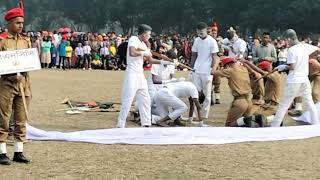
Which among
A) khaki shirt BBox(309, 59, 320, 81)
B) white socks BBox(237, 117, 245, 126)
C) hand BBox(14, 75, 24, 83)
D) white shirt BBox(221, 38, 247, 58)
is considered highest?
hand BBox(14, 75, 24, 83)

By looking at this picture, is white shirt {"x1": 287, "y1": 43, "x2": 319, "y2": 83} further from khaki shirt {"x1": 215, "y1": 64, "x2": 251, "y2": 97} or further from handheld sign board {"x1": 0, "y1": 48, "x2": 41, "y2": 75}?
handheld sign board {"x1": 0, "y1": 48, "x2": 41, "y2": 75}

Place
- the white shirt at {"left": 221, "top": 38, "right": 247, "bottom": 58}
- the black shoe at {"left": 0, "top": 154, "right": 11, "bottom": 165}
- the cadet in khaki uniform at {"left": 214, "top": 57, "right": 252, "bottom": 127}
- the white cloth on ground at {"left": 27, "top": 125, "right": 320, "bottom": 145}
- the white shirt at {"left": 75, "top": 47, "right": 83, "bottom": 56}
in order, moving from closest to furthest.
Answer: the black shoe at {"left": 0, "top": 154, "right": 11, "bottom": 165}
the white cloth on ground at {"left": 27, "top": 125, "right": 320, "bottom": 145}
the cadet in khaki uniform at {"left": 214, "top": 57, "right": 252, "bottom": 127}
the white shirt at {"left": 221, "top": 38, "right": 247, "bottom": 58}
the white shirt at {"left": 75, "top": 47, "right": 83, "bottom": 56}

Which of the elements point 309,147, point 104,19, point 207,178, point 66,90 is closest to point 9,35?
point 207,178

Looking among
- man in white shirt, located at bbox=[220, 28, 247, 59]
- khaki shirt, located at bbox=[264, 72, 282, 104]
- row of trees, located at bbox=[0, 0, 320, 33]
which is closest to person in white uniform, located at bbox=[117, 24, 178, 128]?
khaki shirt, located at bbox=[264, 72, 282, 104]

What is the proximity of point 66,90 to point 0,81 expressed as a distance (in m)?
10.7

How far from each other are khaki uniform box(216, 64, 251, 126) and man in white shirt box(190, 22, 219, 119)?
3.37 ft

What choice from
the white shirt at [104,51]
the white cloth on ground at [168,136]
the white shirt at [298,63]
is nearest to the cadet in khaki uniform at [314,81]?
the white shirt at [298,63]

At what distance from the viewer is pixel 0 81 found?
24.8 ft

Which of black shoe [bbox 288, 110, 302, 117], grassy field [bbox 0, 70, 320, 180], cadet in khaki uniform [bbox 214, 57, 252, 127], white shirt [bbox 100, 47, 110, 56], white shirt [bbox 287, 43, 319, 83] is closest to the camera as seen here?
grassy field [bbox 0, 70, 320, 180]

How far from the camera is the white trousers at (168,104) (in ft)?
37.0

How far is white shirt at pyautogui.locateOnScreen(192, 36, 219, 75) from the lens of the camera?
12.4 metres

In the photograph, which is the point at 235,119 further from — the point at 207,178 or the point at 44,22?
the point at 44,22

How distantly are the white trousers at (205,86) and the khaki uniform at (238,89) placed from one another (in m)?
1.09

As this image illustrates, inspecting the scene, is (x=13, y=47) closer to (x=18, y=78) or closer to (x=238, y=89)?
(x=18, y=78)
